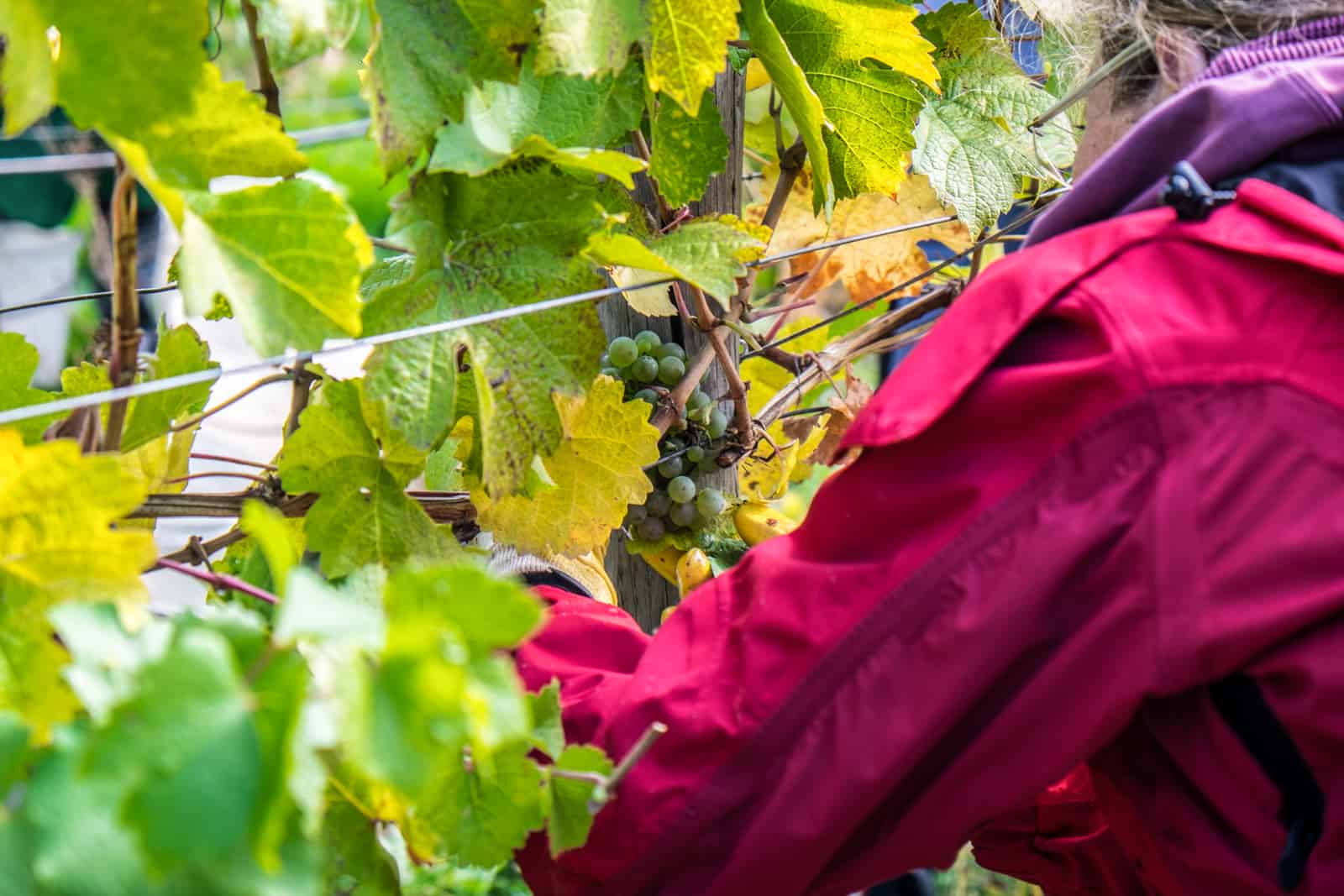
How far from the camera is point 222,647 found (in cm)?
36

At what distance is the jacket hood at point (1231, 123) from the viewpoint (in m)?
0.61

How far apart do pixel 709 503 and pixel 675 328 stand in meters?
0.15

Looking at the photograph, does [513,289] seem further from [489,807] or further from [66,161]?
[66,161]

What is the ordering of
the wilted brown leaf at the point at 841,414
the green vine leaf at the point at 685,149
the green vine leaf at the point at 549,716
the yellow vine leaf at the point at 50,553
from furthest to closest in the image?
the wilted brown leaf at the point at 841,414 < the green vine leaf at the point at 685,149 < the green vine leaf at the point at 549,716 < the yellow vine leaf at the point at 50,553

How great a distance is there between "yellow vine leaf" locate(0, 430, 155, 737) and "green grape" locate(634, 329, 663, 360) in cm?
52

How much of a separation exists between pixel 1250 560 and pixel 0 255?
498cm

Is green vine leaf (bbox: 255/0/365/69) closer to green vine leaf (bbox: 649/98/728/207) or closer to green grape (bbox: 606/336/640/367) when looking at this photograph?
green vine leaf (bbox: 649/98/728/207)

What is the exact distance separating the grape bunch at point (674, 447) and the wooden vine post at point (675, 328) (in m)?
0.02

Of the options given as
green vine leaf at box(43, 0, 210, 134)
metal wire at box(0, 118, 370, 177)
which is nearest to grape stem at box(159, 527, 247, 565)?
green vine leaf at box(43, 0, 210, 134)

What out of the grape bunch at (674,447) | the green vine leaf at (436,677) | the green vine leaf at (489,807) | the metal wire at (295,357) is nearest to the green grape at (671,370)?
the grape bunch at (674,447)

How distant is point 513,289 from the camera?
2.28 ft

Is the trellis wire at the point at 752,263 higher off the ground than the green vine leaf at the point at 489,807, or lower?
higher

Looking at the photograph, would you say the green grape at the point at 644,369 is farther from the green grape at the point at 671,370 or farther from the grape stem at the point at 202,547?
the grape stem at the point at 202,547

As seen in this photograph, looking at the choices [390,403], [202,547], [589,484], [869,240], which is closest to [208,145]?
[390,403]
